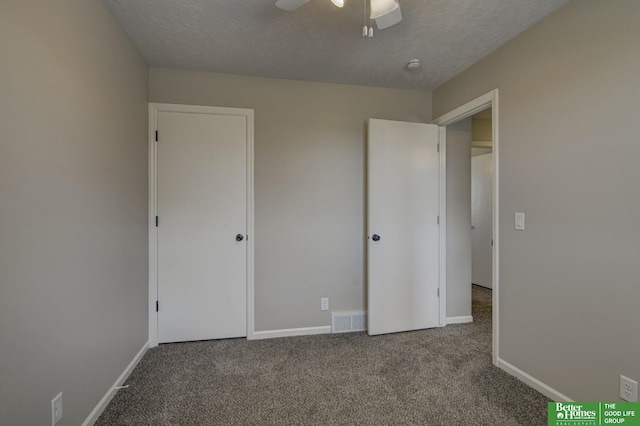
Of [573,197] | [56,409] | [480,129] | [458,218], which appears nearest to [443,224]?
[458,218]

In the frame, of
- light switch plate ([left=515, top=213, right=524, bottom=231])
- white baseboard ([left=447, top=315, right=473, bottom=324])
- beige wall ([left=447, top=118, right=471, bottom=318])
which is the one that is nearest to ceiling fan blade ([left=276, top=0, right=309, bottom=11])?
light switch plate ([left=515, top=213, right=524, bottom=231])

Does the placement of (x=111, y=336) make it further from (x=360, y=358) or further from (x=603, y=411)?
(x=603, y=411)

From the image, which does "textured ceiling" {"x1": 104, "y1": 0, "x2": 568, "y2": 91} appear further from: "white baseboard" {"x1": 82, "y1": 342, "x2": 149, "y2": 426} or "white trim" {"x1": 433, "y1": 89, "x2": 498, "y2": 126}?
"white baseboard" {"x1": 82, "y1": 342, "x2": 149, "y2": 426}

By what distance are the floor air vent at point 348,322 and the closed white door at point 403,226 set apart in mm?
157

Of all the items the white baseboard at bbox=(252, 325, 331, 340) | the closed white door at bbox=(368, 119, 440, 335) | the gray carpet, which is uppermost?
the closed white door at bbox=(368, 119, 440, 335)

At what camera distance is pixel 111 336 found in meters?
1.86

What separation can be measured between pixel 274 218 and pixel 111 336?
1469 mm

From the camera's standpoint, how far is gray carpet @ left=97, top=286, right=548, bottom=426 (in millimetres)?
1693

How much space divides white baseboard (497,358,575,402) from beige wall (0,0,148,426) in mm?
2672

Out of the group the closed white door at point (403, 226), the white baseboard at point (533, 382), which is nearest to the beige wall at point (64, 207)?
the closed white door at point (403, 226)

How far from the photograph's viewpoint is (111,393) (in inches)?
72.7

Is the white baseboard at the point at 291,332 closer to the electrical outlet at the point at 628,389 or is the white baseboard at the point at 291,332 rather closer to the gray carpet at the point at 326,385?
the gray carpet at the point at 326,385

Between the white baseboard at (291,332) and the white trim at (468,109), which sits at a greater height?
the white trim at (468,109)

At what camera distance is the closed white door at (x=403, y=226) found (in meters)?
2.80
